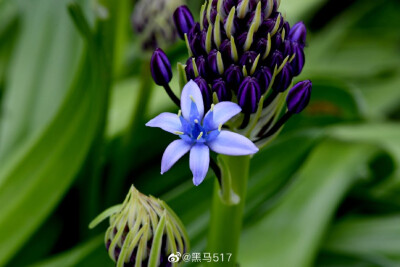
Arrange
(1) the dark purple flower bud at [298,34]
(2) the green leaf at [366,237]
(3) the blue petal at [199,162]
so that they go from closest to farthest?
(3) the blue petal at [199,162]
(1) the dark purple flower bud at [298,34]
(2) the green leaf at [366,237]

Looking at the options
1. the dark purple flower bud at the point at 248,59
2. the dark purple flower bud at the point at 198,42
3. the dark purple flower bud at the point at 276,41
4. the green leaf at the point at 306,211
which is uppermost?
the dark purple flower bud at the point at 198,42

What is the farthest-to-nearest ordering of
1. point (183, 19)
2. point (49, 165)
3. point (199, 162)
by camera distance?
point (49, 165), point (183, 19), point (199, 162)

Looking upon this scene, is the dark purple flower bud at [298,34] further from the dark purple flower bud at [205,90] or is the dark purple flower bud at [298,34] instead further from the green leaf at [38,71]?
the green leaf at [38,71]

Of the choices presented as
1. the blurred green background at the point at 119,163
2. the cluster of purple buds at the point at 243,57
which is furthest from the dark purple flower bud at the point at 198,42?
the blurred green background at the point at 119,163

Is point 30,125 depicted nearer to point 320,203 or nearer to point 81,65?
point 81,65

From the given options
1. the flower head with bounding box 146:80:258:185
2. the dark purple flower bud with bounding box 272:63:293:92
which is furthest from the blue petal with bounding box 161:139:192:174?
the dark purple flower bud with bounding box 272:63:293:92

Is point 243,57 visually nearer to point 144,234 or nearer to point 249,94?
point 249,94

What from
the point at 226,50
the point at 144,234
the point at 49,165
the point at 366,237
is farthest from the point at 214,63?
the point at 366,237

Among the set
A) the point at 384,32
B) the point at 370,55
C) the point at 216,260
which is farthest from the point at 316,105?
the point at 216,260
